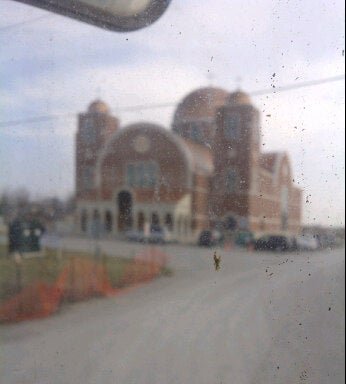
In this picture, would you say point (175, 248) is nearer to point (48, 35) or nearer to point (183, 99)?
point (183, 99)

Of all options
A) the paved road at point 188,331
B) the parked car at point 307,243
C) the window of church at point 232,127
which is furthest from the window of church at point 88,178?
the parked car at point 307,243

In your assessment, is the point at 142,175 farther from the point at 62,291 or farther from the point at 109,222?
the point at 62,291

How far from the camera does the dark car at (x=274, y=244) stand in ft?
4.41

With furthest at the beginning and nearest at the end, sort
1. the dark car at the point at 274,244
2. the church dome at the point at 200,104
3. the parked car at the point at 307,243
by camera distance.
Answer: the parked car at the point at 307,243 → the dark car at the point at 274,244 → the church dome at the point at 200,104

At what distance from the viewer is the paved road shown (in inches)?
46.3

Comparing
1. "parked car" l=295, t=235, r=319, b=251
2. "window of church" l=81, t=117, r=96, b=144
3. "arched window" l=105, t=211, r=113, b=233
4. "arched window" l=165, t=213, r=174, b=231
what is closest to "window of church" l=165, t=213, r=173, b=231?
"arched window" l=165, t=213, r=174, b=231

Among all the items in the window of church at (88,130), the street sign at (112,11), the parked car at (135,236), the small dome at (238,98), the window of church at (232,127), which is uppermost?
the street sign at (112,11)

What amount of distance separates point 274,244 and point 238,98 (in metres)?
0.36

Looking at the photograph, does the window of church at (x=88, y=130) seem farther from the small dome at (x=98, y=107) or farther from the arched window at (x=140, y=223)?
the arched window at (x=140, y=223)

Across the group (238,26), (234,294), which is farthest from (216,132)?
(234,294)

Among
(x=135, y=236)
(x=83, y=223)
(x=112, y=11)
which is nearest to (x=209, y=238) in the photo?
(x=135, y=236)

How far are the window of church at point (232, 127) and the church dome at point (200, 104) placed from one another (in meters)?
0.06

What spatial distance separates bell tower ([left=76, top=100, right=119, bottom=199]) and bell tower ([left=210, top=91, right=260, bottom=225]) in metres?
0.25

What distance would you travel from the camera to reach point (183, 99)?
4.05 feet
